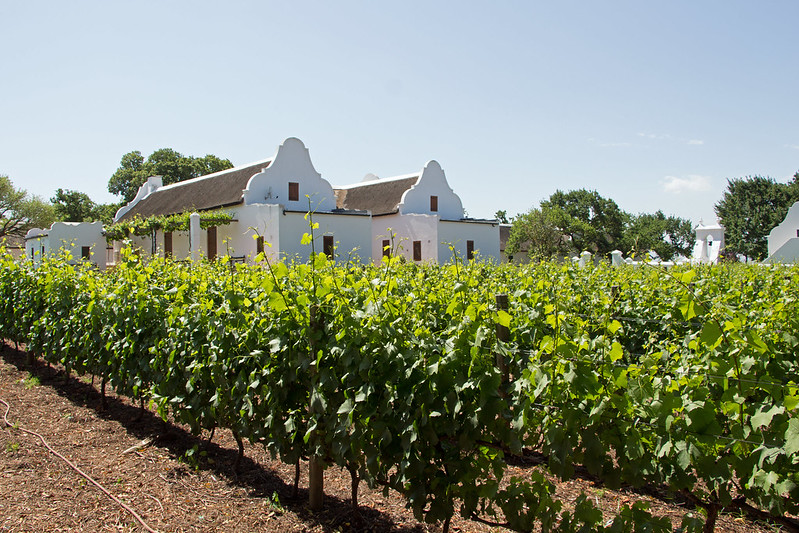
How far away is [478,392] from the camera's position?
303cm

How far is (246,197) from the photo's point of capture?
29.0 metres

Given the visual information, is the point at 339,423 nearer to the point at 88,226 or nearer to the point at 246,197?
the point at 246,197

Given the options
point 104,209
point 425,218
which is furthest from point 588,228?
point 104,209

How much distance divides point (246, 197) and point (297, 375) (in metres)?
26.5

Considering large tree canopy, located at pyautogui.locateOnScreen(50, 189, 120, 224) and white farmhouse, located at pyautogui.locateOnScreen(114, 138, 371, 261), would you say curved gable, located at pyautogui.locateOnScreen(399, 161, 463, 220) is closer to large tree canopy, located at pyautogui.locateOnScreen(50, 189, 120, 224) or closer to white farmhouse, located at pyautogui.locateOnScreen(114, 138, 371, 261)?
white farmhouse, located at pyautogui.locateOnScreen(114, 138, 371, 261)

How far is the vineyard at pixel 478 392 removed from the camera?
2.48m

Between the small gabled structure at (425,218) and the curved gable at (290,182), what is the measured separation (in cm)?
351

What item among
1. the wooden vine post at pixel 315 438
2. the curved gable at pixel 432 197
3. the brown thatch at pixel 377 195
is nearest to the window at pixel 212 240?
the brown thatch at pixel 377 195

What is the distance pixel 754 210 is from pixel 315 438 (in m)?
62.6

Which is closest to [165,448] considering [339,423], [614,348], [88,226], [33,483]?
[33,483]

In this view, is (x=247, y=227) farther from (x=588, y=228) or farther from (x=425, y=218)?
(x=588, y=228)

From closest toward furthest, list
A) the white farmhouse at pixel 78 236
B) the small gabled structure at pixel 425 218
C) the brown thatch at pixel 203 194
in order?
the brown thatch at pixel 203 194 < the small gabled structure at pixel 425 218 < the white farmhouse at pixel 78 236

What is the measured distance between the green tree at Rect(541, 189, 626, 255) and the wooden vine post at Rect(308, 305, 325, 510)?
49.4 meters

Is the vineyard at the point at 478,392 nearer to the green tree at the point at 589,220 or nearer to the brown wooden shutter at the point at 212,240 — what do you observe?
the brown wooden shutter at the point at 212,240
